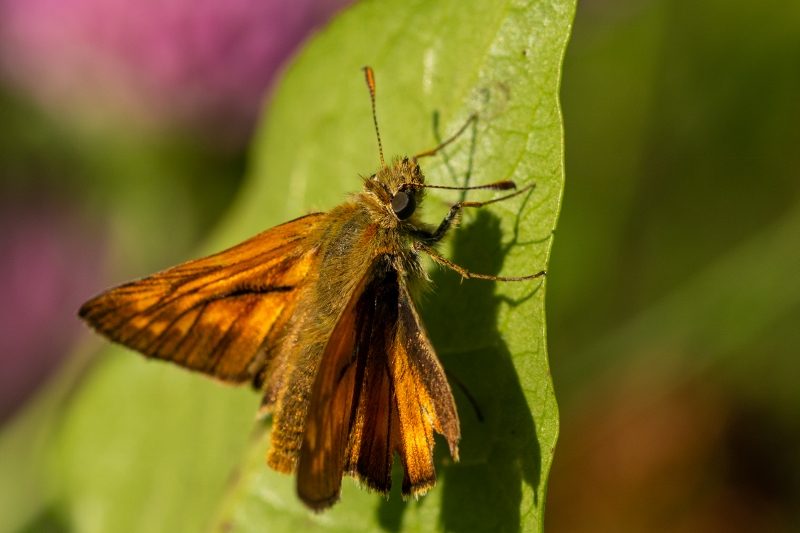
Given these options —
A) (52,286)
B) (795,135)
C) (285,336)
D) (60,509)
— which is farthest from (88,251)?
(795,135)

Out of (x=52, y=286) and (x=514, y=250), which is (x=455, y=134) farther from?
(x=52, y=286)

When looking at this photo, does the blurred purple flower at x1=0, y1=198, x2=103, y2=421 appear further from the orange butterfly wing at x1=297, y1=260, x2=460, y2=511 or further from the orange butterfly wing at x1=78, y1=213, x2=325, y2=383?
the orange butterfly wing at x1=297, y1=260, x2=460, y2=511

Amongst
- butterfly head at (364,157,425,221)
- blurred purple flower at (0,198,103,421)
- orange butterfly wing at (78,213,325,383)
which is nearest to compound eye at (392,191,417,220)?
butterfly head at (364,157,425,221)

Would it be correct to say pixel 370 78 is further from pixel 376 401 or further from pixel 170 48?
pixel 170 48

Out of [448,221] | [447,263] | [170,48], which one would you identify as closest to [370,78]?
[448,221]

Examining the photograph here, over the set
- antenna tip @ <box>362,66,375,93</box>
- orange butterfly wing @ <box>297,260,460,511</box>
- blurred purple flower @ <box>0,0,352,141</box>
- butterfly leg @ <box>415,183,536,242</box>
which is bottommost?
orange butterfly wing @ <box>297,260,460,511</box>

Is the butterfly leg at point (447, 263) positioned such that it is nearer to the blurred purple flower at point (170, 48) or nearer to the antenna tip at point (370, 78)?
the antenna tip at point (370, 78)

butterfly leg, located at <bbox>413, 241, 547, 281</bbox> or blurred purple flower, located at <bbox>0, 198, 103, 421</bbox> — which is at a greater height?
blurred purple flower, located at <bbox>0, 198, 103, 421</bbox>
